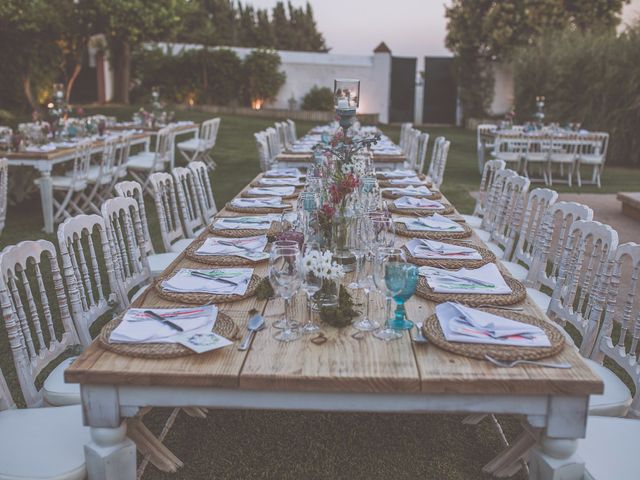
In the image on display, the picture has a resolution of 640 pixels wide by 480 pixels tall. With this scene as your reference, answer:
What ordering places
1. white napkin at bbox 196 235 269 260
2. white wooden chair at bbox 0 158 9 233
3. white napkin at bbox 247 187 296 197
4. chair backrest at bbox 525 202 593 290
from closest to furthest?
white napkin at bbox 196 235 269 260 < chair backrest at bbox 525 202 593 290 < white napkin at bbox 247 187 296 197 < white wooden chair at bbox 0 158 9 233

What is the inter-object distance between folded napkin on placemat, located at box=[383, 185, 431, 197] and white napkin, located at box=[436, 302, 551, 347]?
2.03 metres

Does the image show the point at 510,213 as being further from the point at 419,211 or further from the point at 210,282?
the point at 210,282

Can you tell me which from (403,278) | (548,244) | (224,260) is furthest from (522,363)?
(548,244)

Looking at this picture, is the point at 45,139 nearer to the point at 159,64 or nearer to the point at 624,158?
the point at 624,158

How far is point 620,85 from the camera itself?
39.5 ft

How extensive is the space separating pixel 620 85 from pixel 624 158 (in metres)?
1.42

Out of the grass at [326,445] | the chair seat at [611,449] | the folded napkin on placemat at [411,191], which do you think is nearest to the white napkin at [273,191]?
the folded napkin on placemat at [411,191]

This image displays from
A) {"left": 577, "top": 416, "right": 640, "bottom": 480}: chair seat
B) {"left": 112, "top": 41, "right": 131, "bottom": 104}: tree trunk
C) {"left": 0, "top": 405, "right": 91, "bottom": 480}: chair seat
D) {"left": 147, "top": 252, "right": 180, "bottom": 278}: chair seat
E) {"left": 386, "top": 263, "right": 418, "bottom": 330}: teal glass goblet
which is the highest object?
{"left": 112, "top": 41, "right": 131, "bottom": 104}: tree trunk

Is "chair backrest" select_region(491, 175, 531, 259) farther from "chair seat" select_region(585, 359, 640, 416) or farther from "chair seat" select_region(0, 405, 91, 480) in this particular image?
"chair seat" select_region(0, 405, 91, 480)

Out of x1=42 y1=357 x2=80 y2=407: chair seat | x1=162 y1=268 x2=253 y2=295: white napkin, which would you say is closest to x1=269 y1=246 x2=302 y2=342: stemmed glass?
x1=162 y1=268 x2=253 y2=295: white napkin

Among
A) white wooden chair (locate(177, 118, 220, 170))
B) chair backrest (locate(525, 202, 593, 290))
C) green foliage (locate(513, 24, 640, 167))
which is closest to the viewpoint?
chair backrest (locate(525, 202, 593, 290))

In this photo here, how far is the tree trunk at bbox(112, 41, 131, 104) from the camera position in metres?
→ 17.4

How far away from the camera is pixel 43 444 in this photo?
1.73 meters

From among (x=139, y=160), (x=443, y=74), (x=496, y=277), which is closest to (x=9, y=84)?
(x=139, y=160)
